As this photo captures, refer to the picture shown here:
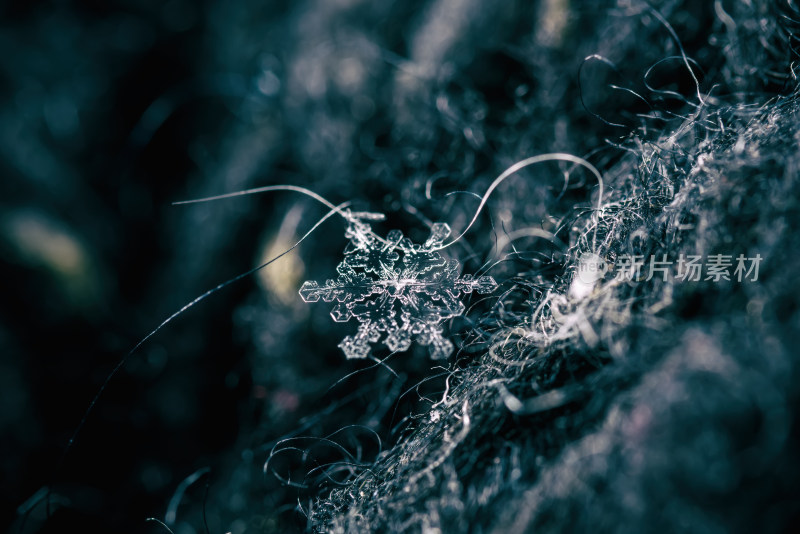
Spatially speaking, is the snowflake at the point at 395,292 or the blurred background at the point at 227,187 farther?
the blurred background at the point at 227,187

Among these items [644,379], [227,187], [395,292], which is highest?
[227,187]

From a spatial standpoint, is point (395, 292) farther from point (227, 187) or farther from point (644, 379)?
point (227, 187)

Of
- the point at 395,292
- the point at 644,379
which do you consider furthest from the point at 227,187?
the point at 644,379

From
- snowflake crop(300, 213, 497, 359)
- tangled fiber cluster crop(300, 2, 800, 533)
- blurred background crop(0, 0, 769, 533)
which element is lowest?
tangled fiber cluster crop(300, 2, 800, 533)

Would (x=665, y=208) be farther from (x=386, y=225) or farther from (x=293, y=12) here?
(x=293, y=12)

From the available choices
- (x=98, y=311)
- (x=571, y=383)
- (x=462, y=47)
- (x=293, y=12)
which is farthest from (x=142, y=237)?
(x=571, y=383)
